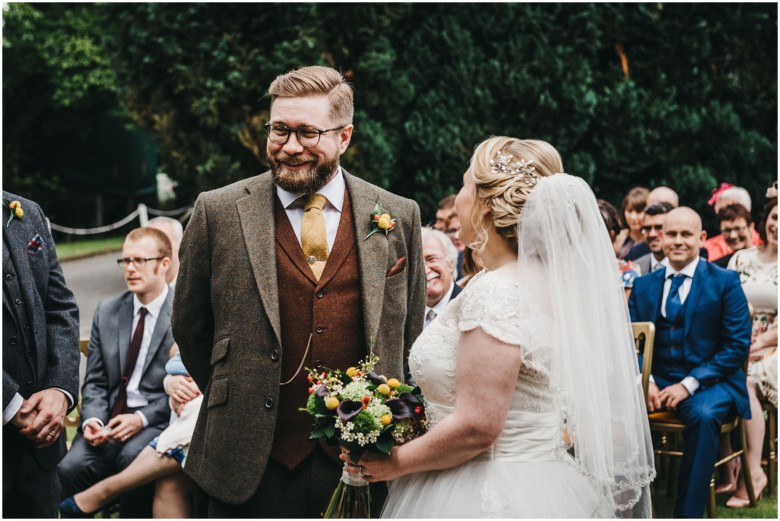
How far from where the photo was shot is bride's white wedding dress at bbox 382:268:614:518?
2.64m

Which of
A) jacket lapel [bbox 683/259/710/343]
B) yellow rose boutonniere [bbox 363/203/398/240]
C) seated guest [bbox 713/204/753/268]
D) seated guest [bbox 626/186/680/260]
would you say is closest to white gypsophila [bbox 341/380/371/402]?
yellow rose boutonniere [bbox 363/203/398/240]

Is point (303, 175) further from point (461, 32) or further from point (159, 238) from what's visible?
point (461, 32)

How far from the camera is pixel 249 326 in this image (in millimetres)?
3088

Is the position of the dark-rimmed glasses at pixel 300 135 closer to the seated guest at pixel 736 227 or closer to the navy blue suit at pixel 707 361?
the navy blue suit at pixel 707 361

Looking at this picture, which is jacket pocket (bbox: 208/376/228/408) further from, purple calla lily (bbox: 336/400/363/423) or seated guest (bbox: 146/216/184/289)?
seated guest (bbox: 146/216/184/289)

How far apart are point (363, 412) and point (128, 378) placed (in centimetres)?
283

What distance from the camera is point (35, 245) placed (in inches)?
137

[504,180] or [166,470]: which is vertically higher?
[504,180]

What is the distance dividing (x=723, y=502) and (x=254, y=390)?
4300 mm

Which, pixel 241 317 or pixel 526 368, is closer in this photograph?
pixel 526 368

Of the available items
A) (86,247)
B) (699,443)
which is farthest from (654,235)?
(86,247)

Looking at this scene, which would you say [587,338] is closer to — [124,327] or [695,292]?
[695,292]

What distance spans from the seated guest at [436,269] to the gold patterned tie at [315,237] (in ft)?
5.78

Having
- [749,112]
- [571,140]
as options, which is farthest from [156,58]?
[749,112]
